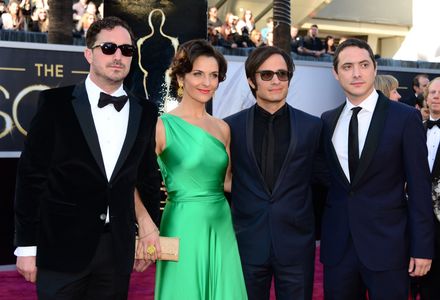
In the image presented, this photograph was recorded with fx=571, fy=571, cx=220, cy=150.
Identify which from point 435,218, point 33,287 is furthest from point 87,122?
point 33,287

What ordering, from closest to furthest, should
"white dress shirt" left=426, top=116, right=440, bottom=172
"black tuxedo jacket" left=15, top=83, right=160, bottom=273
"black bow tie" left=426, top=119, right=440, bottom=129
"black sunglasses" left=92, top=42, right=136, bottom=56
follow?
1. "black tuxedo jacket" left=15, top=83, right=160, bottom=273
2. "black sunglasses" left=92, top=42, right=136, bottom=56
3. "white dress shirt" left=426, top=116, right=440, bottom=172
4. "black bow tie" left=426, top=119, right=440, bottom=129

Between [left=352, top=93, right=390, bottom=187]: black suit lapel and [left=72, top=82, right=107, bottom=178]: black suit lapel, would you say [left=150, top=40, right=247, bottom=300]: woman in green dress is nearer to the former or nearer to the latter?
[left=72, top=82, right=107, bottom=178]: black suit lapel

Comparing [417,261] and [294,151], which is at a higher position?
[294,151]

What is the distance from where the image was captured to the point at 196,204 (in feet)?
9.55

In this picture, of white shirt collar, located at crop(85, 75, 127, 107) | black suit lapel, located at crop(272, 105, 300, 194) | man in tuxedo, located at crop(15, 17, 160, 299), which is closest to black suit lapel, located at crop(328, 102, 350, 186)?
black suit lapel, located at crop(272, 105, 300, 194)

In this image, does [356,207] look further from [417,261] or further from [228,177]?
[228,177]

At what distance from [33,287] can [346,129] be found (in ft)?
10.9

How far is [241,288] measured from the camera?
2.90m

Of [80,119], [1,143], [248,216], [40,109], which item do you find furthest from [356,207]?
[1,143]

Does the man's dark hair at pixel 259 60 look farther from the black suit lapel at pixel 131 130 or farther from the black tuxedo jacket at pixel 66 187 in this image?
the black tuxedo jacket at pixel 66 187

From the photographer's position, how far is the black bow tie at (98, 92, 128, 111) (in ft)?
8.41

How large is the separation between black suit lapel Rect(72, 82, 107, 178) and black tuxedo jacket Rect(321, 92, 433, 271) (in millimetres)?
1211

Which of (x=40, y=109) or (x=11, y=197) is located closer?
(x=40, y=109)

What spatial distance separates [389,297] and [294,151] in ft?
2.83
